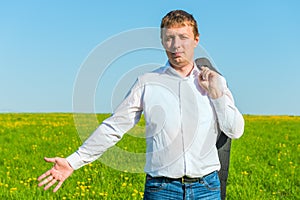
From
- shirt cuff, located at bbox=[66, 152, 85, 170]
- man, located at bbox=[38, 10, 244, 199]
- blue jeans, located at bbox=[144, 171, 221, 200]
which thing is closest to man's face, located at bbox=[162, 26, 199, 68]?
man, located at bbox=[38, 10, 244, 199]

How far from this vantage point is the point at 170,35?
3324mm

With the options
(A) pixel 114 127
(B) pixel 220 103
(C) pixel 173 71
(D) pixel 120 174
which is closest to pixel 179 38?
(C) pixel 173 71

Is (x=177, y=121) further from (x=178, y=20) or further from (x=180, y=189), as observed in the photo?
(x=178, y=20)

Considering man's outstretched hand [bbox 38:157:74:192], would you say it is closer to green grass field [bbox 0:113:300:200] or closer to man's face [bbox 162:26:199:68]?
green grass field [bbox 0:113:300:200]

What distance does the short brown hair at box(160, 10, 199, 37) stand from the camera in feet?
11.0

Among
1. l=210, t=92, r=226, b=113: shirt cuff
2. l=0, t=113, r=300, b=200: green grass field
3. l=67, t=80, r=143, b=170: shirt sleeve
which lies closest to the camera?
l=210, t=92, r=226, b=113: shirt cuff

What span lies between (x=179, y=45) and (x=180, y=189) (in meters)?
0.93

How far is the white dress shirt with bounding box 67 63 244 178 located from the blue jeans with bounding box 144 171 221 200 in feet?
0.18

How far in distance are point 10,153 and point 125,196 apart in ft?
19.5

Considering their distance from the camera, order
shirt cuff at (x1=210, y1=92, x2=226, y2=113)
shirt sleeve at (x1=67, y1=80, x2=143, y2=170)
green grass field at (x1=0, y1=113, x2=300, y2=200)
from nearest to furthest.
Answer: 1. shirt cuff at (x1=210, y1=92, x2=226, y2=113)
2. shirt sleeve at (x1=67, y1=80, x2=143, y2=170)
3. green grass field at (x1=0, y1=113, x2=300, y2=200)

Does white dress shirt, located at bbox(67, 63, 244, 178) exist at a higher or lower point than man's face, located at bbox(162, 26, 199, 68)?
lower

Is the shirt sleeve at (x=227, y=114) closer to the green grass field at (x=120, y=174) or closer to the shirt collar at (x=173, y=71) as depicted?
the shirt collar at (x=173, y=71)

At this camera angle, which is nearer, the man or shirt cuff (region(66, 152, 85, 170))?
the man

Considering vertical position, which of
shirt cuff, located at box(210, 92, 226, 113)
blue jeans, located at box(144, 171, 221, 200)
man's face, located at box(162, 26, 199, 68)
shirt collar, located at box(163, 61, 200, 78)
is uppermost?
man's face, located at box(162, 26, 199, 68)
